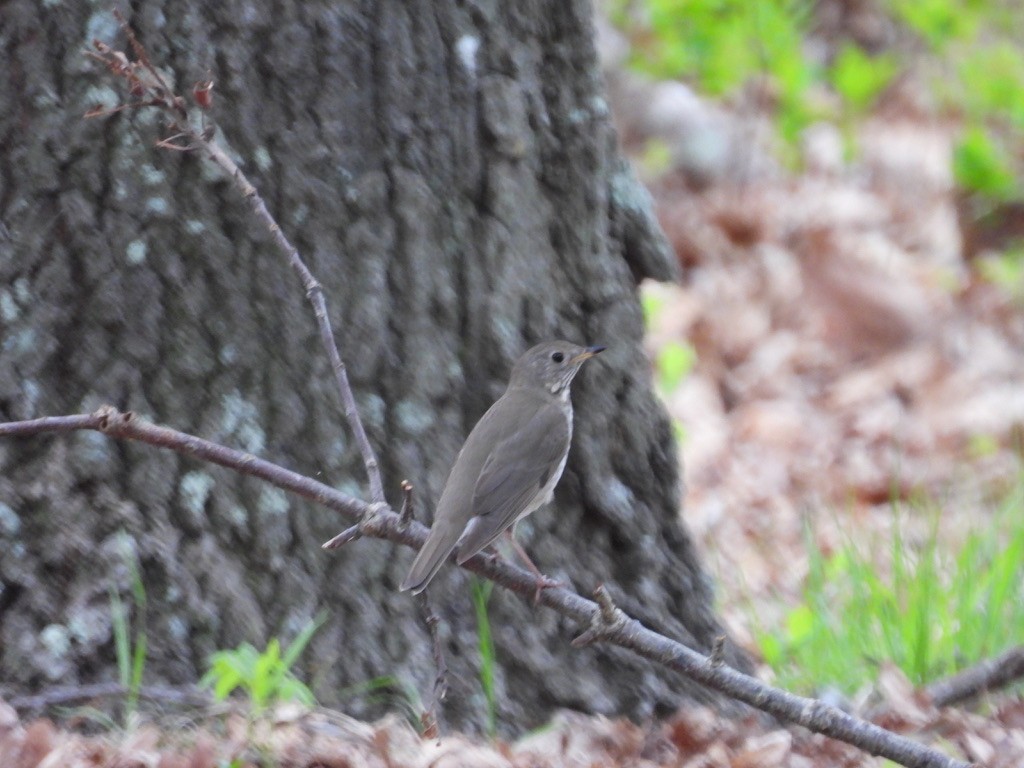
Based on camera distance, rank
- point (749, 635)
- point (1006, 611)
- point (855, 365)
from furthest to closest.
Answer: point (855, 365), point (749, 635), point (1006, 611)

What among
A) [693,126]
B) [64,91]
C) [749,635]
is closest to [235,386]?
A: [64,91]

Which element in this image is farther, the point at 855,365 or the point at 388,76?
the point at 855,365

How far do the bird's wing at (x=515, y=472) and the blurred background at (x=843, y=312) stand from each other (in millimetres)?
1275

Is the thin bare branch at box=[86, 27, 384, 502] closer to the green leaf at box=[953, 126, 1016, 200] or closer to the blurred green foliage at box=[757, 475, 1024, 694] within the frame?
the blurred green foliage at box=[757, 475, 1024, 694]

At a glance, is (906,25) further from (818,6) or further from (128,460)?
(128,460)

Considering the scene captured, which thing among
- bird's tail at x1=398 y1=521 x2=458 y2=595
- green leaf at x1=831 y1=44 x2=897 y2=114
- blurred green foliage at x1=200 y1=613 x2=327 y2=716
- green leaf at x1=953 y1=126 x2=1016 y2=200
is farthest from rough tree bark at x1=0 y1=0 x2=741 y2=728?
green leaf at x1=953 y1=126 x2=1016 y2=200

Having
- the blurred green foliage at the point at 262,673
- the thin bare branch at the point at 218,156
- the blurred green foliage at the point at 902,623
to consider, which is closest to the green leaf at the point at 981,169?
the blurred green foliage at the point at 902,623

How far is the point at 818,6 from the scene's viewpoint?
11602 millimetres

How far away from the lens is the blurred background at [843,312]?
434cm

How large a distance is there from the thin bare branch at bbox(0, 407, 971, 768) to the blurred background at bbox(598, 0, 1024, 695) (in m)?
1.35

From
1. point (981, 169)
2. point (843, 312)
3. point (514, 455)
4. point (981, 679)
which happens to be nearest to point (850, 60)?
point (981, 169)

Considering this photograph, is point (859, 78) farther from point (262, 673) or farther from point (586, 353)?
point (262, 673)

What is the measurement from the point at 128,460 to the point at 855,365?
5.31 meters

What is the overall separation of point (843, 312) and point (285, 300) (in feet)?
17.2
